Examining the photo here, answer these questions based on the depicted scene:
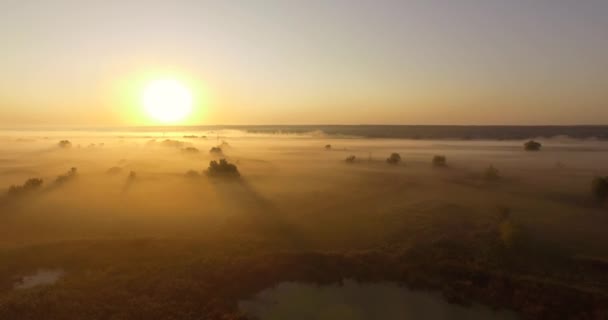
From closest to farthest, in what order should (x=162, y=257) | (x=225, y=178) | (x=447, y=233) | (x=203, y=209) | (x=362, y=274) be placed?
(x=362, y=274) → (x=162, y=257) → (x=447, y=233) → (x=203, y=209) → (x=225, y=178)

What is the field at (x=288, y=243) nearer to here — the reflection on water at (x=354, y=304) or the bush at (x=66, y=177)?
the reflection on water at (x=354, y=304)

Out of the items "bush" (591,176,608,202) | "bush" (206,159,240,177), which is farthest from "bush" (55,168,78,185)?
"bush" (591,176,608,202)

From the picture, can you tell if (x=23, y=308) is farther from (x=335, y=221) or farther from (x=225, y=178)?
(x=225, y=178)

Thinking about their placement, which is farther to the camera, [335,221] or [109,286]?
[335,221]

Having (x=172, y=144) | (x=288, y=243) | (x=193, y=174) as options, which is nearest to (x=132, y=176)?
(x=193, y=174)

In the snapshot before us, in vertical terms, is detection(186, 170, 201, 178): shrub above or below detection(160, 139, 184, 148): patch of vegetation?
below

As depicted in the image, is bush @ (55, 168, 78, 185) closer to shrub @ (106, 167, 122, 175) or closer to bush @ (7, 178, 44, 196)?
bush @ (7, 178, 44, 196)

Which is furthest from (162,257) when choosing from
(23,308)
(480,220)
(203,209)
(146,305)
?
(480,220)
